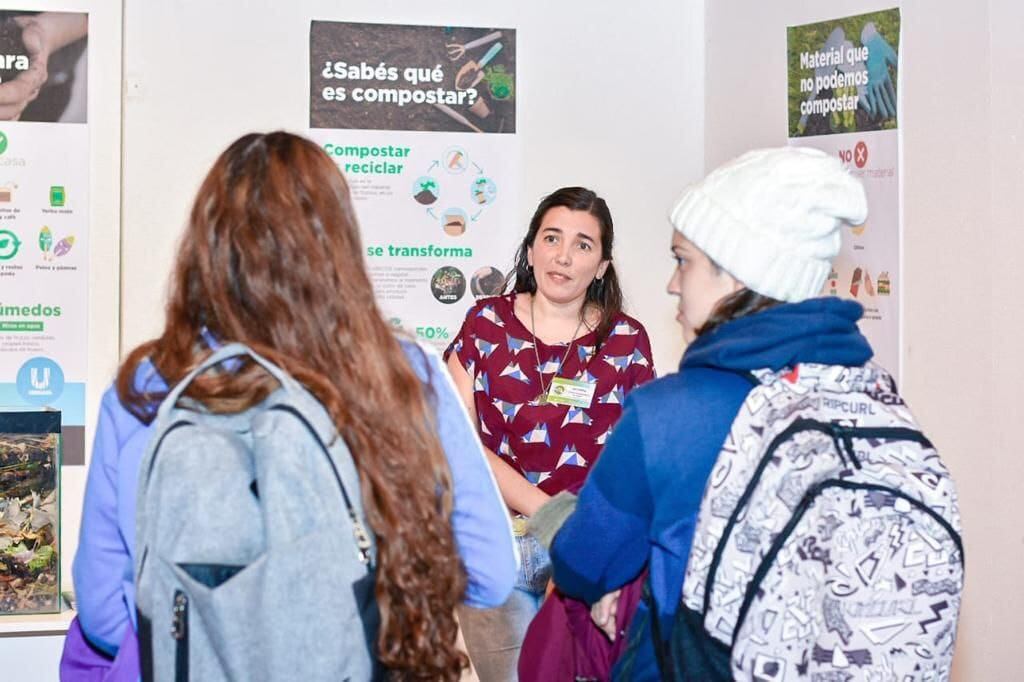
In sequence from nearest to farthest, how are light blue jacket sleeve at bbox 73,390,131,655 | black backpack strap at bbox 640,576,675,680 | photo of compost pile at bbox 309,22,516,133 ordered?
light blue jacket sleeve at bbox 73,390,131,655, black backpack strap at bbox 640,576,675,680, photo of compost pile at bbox 309,22,516,133

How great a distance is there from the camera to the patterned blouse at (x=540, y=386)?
3289mm

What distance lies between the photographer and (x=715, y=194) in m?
1.78

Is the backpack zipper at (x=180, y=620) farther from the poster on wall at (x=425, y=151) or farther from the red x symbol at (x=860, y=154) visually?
the poster on wall at (x=425, y=151)

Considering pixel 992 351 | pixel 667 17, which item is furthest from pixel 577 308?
pixel 667 17

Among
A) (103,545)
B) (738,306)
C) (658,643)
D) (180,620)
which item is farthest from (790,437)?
(103,545)

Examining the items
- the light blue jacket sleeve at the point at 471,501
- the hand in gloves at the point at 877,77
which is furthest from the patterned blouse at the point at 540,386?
the light blue jacket sleeve at the point at 471,501

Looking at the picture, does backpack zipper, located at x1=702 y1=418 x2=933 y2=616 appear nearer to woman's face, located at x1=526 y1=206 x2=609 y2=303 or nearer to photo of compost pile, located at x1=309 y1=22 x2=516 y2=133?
woman's face, located at x1=526 y1=206 x2=609 y2=303

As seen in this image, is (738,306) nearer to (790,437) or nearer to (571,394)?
(790,437)

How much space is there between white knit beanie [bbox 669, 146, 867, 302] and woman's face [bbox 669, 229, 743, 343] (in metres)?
0.03

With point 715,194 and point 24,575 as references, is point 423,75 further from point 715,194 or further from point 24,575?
point 715,194

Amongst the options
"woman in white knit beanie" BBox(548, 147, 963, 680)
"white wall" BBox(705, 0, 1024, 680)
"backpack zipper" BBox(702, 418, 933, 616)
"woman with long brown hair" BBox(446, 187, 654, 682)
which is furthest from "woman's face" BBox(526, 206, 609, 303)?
"backpack zipper" BBox(702, 418, 933, 616)

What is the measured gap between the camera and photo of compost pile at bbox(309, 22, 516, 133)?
4246 millimetres

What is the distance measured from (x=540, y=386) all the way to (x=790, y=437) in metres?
1.74

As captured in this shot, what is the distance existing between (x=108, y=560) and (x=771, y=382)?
936mm
